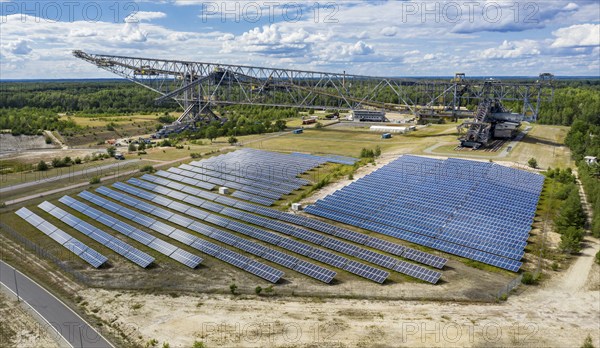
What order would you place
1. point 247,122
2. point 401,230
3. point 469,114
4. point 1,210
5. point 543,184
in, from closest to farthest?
point 401,230 < point 1,210 < point 543,184 < point 469,114 < point 247,122

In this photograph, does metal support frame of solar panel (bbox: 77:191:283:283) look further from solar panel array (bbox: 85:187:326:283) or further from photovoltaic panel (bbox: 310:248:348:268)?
photovoltaic panel (bbox: 310:248:348:268)

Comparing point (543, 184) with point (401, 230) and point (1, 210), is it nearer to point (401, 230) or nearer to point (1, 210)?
point (401, 230)

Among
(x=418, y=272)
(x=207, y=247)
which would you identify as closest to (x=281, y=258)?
(x=207, y=247)

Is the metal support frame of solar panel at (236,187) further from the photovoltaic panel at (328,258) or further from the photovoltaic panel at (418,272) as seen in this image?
Answer: the photovoltaic panel at (418,272)

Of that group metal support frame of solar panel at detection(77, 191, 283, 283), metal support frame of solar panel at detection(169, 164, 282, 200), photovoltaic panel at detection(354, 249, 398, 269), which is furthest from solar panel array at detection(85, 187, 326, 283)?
metal support frame of solar panel at detection(169, 164, 282, 200)

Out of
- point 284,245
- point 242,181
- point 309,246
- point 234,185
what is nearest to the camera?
point 309,246

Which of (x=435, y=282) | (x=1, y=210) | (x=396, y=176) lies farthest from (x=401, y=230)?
(x=1, y=210)

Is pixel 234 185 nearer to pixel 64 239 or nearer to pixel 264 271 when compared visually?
pixel 64 239

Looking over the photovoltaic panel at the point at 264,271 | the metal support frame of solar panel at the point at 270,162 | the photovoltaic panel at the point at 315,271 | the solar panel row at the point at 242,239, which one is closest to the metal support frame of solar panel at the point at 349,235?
the solar panel row at the point at 242,239
